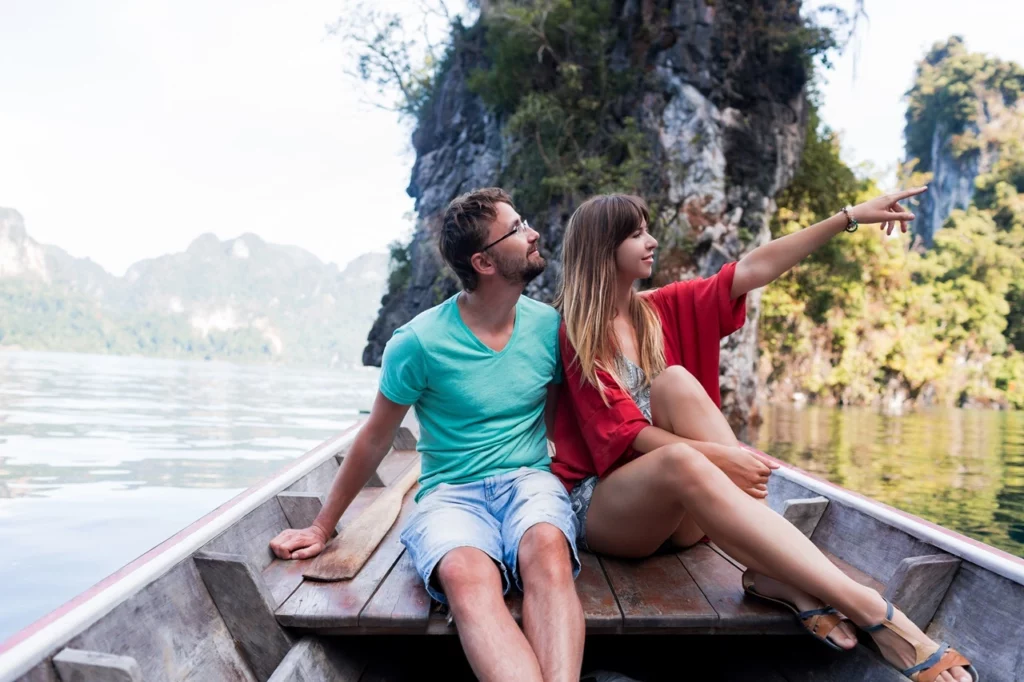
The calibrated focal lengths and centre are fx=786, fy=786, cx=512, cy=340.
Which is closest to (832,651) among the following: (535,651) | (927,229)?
(535,651)

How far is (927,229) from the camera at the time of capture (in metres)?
42.3

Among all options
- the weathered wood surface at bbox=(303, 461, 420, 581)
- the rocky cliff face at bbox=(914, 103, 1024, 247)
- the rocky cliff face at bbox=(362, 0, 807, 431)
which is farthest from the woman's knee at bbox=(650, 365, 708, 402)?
the rocky cliff face at bbox=(914, 103, 1024, 247)

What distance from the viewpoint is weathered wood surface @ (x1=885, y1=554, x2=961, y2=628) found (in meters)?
1.72

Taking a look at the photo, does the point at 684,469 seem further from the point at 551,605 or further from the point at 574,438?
the point at 574,438

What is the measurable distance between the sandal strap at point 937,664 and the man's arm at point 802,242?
91 centimetres

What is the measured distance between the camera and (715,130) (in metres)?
11.2

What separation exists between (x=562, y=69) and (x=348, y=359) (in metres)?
76.9

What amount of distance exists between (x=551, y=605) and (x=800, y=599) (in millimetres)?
542

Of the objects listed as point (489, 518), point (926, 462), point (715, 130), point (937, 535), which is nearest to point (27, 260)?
point (715, 130)

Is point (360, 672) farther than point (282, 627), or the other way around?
point (360, 672)

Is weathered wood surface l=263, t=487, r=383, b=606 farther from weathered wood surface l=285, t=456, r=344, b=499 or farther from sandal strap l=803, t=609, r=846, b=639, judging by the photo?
sandal strap l=803, t=609, r=846, b=639

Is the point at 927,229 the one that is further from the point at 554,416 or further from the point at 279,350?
the point at 279,350

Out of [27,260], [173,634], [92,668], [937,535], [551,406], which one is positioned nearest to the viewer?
[92,668]

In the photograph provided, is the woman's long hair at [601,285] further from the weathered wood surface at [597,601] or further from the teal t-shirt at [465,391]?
the weathered wood surface at [597,601]
